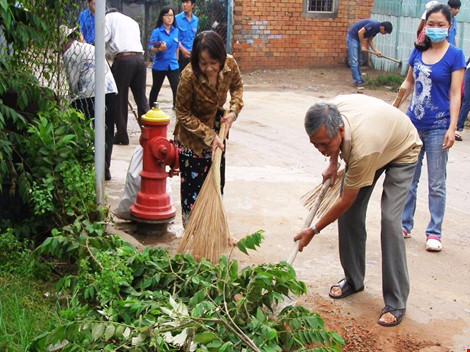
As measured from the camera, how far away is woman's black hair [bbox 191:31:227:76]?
179 inches

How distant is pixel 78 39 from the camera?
585 centimetres

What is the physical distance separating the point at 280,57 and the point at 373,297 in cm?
1190

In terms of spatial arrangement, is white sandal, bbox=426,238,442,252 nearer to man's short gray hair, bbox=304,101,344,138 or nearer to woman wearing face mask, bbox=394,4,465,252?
woman wearing face mask, bbox=394,4,465,252

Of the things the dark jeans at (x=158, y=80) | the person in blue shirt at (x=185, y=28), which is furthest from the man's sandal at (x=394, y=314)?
the person in blue shirt at (x=185, y=28)

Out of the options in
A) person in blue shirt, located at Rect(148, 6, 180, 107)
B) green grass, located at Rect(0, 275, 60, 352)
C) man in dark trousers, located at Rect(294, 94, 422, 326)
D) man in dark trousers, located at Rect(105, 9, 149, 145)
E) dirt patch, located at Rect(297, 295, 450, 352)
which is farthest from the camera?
person in blue shirt, located at Rect(148, 6, 180, 107)

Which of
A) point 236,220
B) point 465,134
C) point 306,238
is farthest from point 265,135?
point 306,238

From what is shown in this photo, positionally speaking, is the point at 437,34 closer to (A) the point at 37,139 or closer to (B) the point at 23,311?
(A) the point at 37,139

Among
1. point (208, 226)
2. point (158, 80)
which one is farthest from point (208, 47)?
point (158, 80)

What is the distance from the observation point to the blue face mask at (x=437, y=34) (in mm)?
5160

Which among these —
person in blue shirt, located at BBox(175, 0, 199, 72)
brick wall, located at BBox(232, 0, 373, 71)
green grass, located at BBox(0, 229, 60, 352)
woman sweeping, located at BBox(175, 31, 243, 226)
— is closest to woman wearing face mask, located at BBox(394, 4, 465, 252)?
woman sweeping, located at BBox(175, 31, 243, 226)

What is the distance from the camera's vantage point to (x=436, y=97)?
5.27 metres

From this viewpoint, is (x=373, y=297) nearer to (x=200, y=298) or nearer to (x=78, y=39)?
(x=200, y=298)

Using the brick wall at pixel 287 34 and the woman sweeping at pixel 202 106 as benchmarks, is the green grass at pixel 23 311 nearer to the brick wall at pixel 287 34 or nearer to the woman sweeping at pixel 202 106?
the woman sweeping at pixel 202 106

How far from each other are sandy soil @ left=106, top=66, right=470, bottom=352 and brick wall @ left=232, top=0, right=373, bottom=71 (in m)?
5.53
